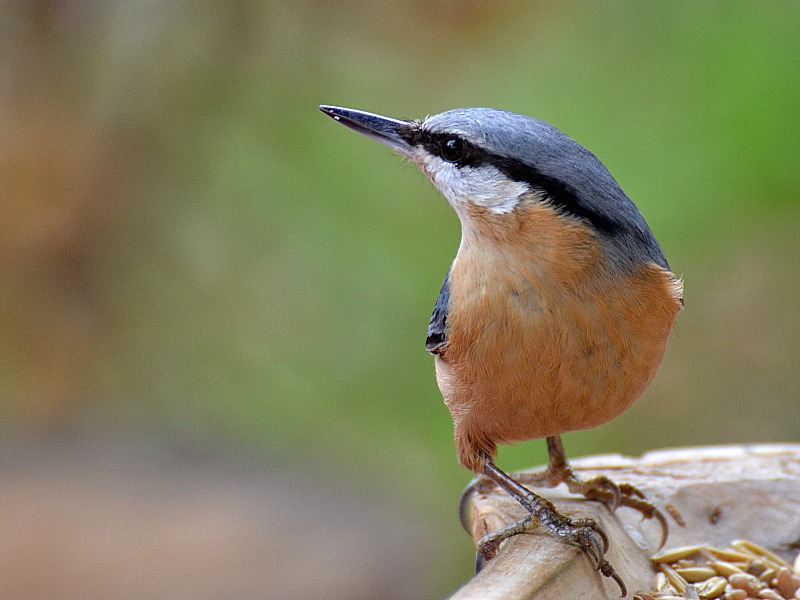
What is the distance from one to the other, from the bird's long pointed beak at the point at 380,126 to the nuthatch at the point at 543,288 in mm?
38

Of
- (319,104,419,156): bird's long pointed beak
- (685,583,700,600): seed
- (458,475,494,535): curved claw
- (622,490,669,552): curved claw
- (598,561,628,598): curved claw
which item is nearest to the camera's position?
(598,561,628,598): curved claw

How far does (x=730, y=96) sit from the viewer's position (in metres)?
4.38

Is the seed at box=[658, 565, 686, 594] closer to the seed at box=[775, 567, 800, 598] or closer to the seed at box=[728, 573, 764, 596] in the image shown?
the seed at box=[728, 573, 764, 596]

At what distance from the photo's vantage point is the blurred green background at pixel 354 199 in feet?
14.7

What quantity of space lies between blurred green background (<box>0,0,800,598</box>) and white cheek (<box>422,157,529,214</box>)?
2309 millimetres

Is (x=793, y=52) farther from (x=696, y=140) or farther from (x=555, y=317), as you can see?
(x=555, y=317)

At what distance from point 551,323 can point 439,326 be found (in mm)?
354

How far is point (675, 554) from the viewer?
8.17 ft

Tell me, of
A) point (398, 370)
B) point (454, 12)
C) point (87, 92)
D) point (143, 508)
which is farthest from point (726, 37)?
point (143, 508)

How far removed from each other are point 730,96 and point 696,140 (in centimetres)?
24

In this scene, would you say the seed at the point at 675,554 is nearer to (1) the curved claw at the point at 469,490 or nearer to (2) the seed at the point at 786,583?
(2) the seed at the point at 786,583

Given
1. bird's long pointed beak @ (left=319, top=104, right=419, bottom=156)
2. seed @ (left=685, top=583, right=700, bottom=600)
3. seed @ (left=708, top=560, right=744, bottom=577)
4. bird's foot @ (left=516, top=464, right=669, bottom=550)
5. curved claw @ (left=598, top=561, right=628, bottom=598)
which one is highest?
bird's long pointed beak @ (left=319, top=104, right=419, bottom=156)

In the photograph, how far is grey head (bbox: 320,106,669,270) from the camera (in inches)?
82.7

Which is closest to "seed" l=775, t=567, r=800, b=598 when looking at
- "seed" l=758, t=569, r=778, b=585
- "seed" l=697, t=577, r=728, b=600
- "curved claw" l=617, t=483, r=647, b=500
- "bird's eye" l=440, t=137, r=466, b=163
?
"seed" l=758, t=569, r=778, b=585
